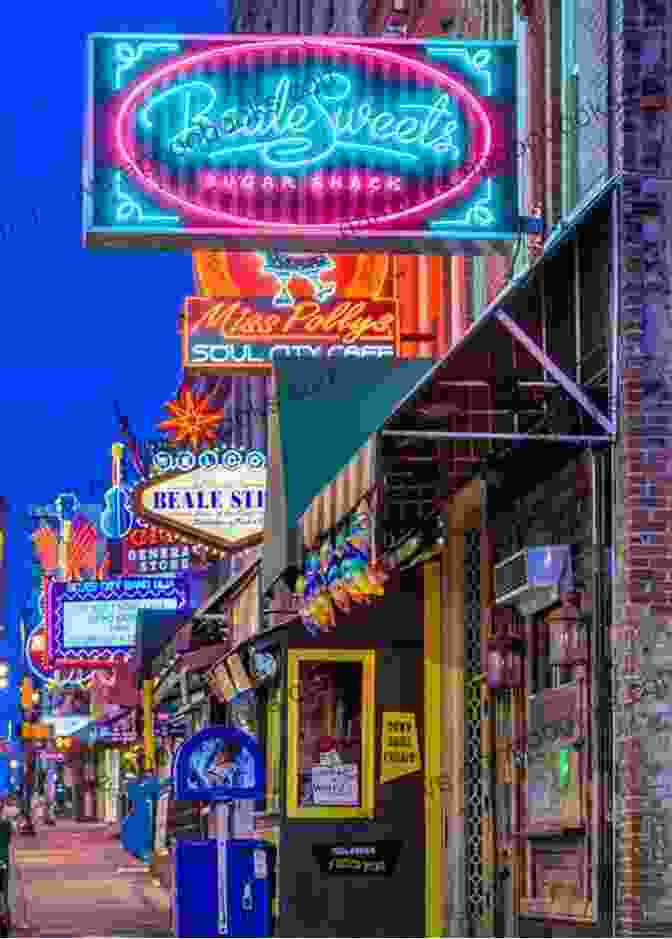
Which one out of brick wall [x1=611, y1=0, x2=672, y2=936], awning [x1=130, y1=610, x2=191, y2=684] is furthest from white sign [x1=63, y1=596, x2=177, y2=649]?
brick wall [x1=611, y1=0, x2=672, y2=936]

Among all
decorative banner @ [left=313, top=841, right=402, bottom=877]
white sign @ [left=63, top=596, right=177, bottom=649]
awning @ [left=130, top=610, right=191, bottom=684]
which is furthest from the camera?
white sign @ [left=63, top=596, right=177, bottom=649]

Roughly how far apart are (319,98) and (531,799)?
5.34 metres

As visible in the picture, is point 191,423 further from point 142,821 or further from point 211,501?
point 211,501

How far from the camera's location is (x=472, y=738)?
841 inches

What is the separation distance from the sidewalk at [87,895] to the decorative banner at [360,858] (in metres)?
2.58

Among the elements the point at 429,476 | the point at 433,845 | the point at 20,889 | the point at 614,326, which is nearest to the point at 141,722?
the point at 20,889

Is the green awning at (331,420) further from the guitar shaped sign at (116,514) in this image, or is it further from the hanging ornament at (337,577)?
the guitar shaped sign at (116,514)

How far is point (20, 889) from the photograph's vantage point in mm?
34375

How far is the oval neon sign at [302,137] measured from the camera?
17.1 meters

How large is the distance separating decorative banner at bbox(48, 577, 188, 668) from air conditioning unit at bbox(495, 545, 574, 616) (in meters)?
31.7

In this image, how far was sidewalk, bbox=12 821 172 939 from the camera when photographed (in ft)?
86.2

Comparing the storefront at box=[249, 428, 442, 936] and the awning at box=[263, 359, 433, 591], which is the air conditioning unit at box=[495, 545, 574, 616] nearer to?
the awning at box=[263, 359, 433, 591]

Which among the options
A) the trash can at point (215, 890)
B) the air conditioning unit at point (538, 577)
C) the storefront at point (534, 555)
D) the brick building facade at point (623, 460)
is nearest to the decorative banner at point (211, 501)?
the storefront at point (534, 555)

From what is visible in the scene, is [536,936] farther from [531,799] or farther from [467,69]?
[467,69]
